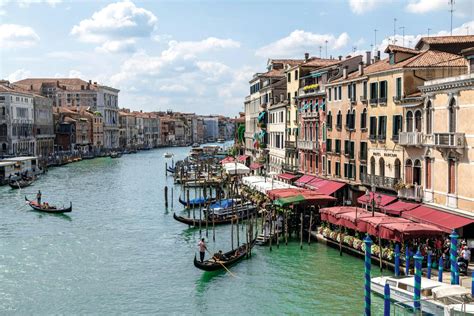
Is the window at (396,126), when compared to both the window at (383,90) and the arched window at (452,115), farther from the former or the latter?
the arched window at (452,115)

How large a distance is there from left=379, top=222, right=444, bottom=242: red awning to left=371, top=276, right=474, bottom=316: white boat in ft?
6.39

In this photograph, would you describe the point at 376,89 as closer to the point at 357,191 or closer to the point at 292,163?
the point at 357,191

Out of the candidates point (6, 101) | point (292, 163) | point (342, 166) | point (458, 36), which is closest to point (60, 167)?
point (6, 101)

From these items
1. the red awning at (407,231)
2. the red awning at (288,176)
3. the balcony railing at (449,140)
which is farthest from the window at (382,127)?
the red awning at (288,176)

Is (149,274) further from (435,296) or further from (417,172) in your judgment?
(417,172)

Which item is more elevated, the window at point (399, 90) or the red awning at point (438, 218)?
the window at point (399, 90)

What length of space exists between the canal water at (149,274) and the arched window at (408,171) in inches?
144

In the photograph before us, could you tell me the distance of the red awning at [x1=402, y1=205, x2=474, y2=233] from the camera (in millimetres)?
16977

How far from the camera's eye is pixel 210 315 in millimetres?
15125

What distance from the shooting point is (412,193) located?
66.8 feet

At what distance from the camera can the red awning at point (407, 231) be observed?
1684cm

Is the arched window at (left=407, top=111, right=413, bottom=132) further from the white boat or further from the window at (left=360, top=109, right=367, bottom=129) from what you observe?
the white boat

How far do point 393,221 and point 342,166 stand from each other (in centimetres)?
868

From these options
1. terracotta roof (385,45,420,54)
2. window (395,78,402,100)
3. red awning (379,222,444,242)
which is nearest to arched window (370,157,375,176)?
window (395,78,402,100)
